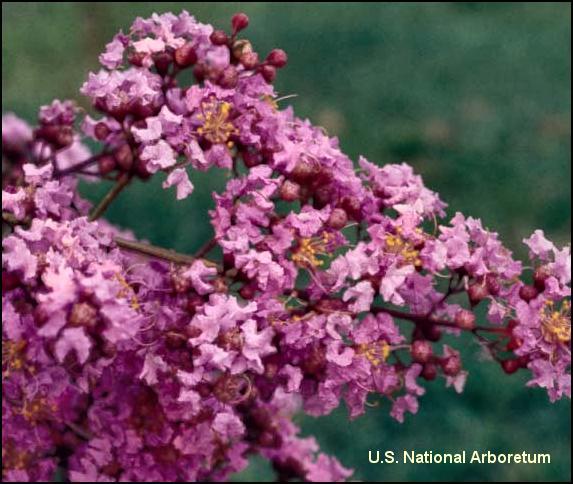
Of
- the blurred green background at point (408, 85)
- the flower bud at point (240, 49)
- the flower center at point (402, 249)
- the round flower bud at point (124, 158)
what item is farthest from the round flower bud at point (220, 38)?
the blurred green background at point (408, 85)

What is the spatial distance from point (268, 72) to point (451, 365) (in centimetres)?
34

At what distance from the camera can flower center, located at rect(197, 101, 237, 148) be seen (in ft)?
3.23

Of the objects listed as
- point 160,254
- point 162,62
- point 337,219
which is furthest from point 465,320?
point 162,62

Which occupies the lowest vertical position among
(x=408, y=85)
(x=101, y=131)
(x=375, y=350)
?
(x=375, y=350)

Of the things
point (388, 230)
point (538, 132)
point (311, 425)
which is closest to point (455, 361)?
point (388, 230)

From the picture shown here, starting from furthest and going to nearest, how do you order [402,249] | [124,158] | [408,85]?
[408,85]
[124,158]
[402,249]

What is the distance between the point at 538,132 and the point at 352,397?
210cm

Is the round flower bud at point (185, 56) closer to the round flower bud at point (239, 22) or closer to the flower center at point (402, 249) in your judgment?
the round flower bud at point (239, 22)

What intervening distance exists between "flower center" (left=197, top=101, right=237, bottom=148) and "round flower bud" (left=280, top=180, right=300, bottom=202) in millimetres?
66

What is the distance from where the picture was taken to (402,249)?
0.94m

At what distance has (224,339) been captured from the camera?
89 centimetres

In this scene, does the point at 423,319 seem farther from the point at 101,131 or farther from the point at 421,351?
the point at 101,131

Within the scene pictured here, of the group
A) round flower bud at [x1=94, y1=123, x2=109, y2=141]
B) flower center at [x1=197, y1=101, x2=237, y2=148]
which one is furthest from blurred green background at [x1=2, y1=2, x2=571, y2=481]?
flower center at [x1=197, y1=101, x2=237, y2=148]

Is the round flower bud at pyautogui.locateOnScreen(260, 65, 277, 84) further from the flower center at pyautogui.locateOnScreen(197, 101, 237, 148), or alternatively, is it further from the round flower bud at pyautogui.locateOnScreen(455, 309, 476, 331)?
the round flower bud at pyautogui.locateOnScreen(455, 309, 476, 331)
